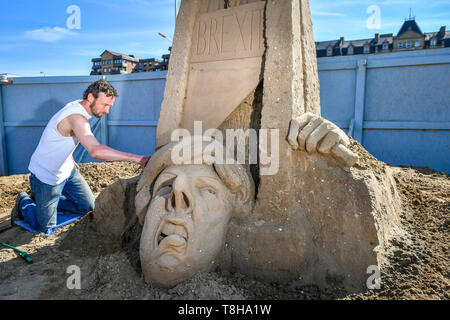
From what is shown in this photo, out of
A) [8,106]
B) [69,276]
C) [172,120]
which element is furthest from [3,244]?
[8,106]

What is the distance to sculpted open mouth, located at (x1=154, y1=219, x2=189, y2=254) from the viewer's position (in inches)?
69.3

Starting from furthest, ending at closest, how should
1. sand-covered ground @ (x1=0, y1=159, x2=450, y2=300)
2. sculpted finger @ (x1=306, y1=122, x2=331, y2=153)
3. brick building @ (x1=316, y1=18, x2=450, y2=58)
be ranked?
brick building @ (x1=316, y1=18, x2=450, y2=58) < sculpted finger @ (x1=306, y1=122, x2=331, y2=153) < sand-covered ground @ (x1=0, y1=159, x2=450, y2=300)

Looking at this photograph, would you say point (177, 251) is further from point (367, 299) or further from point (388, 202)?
point (388, 202)

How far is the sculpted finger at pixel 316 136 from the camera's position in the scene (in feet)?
6.24

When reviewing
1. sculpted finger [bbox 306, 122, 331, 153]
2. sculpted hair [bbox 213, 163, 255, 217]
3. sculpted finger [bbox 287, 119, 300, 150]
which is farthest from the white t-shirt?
sculpted finger [bbox 306, 122, 331, 153]

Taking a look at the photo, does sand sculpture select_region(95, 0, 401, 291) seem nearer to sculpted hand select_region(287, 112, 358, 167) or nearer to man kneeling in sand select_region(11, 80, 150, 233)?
sculpted hand select_region(287, 112, 358, 167)

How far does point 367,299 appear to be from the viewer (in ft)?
5.50

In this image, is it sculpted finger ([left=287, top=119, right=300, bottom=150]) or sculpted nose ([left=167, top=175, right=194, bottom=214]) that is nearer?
sculpted nose ([left=167, top=175, right=194, bottom=214])

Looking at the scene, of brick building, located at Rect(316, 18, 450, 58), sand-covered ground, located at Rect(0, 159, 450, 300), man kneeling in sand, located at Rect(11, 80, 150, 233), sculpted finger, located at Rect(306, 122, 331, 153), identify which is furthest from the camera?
brick building, located at Rect(316, 18, 450, 58)

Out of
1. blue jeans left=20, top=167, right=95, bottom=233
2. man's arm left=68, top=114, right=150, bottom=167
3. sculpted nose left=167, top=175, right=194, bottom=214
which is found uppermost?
man's arm left=68, top=114, right=150, bottom=167

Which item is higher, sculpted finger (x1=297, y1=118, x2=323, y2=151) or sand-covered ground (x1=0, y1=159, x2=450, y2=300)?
sculpted finger (x1=297, y1=118, x2=323, y2=151)

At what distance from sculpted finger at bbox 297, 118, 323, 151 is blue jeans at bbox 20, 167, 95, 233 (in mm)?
2279

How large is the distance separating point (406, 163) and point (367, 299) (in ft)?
13.5

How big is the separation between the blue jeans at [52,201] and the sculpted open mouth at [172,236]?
163 centimetres
